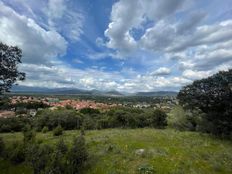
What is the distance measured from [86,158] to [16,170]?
6.72m

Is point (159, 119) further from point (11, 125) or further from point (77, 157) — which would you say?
point (77, 157)

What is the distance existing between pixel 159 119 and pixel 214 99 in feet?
58.8

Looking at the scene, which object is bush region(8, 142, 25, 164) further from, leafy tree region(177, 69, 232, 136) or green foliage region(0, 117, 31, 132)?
green foliage region(0, 117, 31, 132)

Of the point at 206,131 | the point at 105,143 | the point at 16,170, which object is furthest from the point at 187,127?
the point at 16,170

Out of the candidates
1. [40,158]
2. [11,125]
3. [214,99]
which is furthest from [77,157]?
[11,125]

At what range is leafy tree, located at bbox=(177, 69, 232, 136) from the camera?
24.8m

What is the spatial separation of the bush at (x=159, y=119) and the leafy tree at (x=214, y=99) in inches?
560

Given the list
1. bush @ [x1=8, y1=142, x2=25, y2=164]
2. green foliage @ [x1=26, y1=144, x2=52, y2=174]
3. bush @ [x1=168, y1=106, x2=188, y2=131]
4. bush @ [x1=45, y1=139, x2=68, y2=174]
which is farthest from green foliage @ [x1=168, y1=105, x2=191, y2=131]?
bush @ [x1=45, y1=139, x2=68, y2=174]

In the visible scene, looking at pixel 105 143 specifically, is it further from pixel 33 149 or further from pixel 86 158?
pixel 33 149

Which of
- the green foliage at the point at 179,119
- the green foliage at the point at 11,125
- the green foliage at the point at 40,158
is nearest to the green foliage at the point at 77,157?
the green foliage at the point at 40,158

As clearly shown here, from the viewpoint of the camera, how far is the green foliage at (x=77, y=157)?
15.2 meters

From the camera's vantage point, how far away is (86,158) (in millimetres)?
16312

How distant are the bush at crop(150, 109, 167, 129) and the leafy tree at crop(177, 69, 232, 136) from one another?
14230 mm

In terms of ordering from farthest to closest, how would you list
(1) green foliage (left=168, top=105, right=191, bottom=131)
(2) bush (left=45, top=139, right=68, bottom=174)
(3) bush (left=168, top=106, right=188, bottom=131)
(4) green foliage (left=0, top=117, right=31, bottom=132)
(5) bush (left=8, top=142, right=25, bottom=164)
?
(4) green foliage (left=0, top=117, right=31, bottom=132), (3) bush (left=168, top=106, right=188, bottom=131), (1) green foliage (left=168, top=105, right=191, bottom=131), (5) bush (left=8, top=142, right=25, bottom=164), (2) bush (left=45, top=139, right=68, bottom=174)
